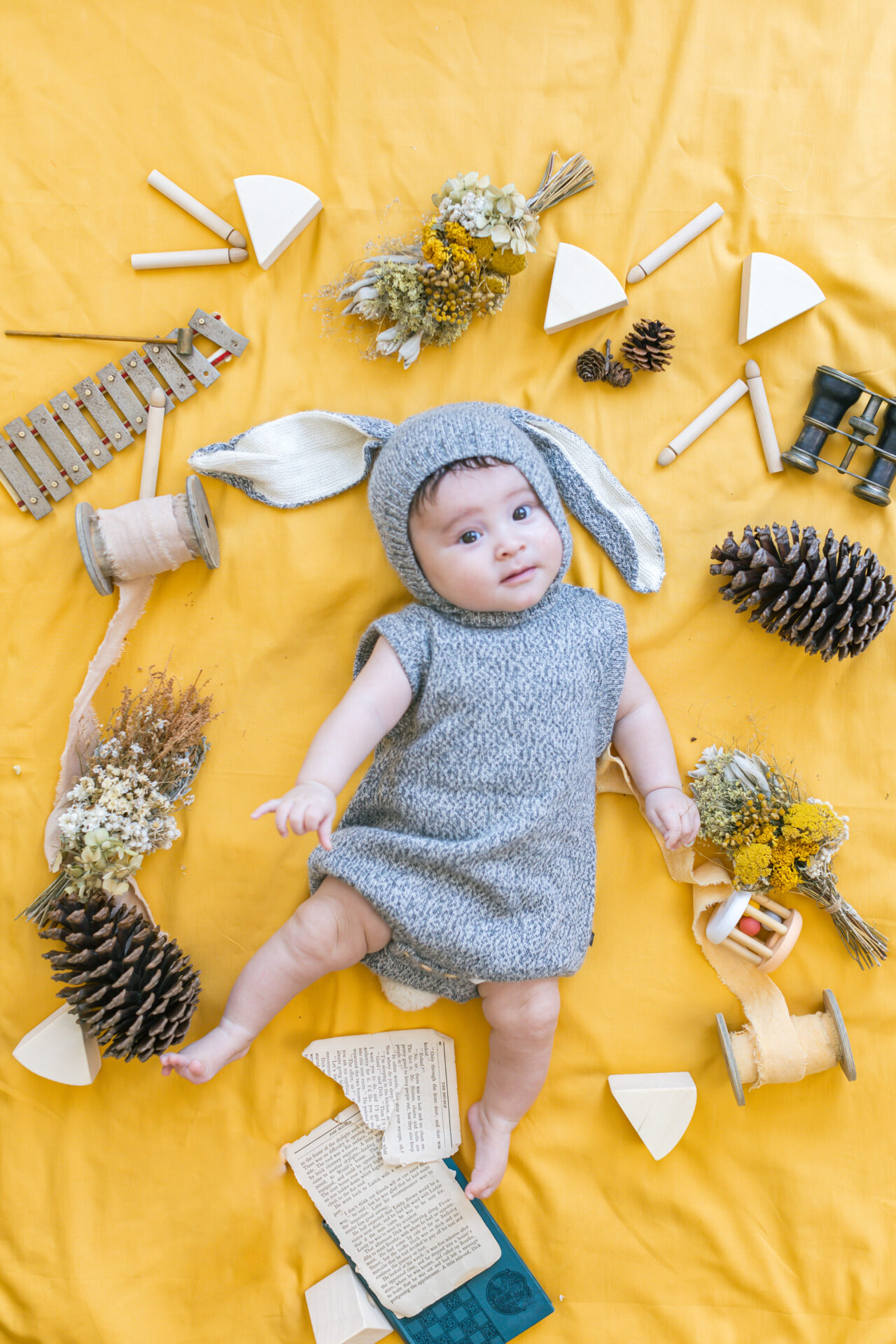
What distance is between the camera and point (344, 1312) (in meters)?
1.36

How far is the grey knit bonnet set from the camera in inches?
52.1

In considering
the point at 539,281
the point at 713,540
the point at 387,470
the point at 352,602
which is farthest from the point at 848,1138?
the point at 539,281

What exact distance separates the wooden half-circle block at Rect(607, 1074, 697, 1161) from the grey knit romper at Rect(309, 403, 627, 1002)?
0.27 metres

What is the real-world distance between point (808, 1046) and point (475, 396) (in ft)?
4.11

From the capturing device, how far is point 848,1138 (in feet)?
4.78

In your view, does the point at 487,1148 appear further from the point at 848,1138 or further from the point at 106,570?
the point at 106,570

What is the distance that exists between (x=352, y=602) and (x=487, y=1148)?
3.07ft

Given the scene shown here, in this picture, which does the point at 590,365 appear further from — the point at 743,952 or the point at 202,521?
the point at 743,952

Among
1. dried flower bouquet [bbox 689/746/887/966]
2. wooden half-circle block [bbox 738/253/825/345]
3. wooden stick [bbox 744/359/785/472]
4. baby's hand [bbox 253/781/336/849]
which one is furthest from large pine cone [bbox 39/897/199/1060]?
wooden half-circle block [bbox 738/253/825/345]

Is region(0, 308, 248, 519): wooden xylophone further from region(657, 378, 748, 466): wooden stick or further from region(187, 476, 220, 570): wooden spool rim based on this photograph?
region(657, 378, 748, 466): wooden stick

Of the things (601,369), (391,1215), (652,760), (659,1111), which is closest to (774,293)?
(601,369)

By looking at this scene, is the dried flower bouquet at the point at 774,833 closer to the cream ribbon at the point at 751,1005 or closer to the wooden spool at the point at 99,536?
the cream ribbon at the point at 751,1005

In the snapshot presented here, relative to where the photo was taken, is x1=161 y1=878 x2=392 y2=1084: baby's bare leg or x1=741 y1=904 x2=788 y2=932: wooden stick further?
x1=741 y1=904 x2=788 y2=932: wooden stick

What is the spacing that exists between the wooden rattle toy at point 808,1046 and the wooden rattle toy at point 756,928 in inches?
4.2
